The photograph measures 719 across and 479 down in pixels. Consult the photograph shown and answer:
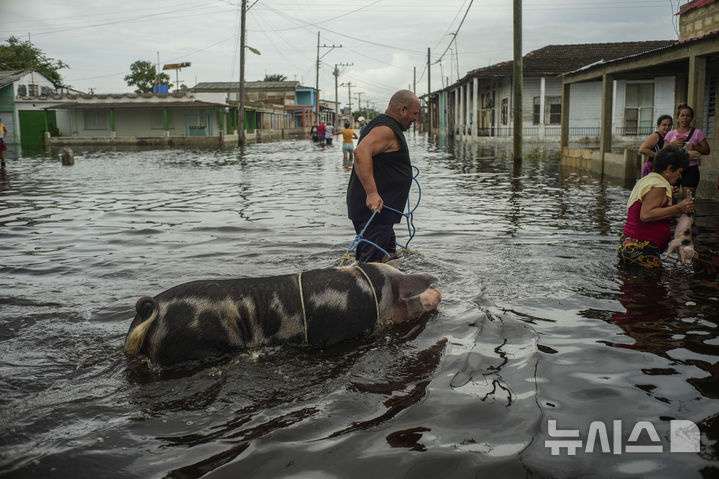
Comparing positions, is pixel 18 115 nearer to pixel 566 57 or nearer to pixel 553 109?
pixel 553 109

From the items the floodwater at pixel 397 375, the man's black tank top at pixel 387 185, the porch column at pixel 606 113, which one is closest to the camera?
the floodwater at pixel 397 375

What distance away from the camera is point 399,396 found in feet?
12.0

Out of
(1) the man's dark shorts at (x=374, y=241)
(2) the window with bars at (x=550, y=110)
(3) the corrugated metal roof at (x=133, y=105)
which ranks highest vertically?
(3) the corrugated metal roof at (x=133, y=105)

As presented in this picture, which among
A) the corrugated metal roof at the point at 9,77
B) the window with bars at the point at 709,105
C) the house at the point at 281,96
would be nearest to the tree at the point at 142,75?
the house at the point at 281,96

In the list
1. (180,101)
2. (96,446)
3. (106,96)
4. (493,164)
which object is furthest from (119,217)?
(106,96)

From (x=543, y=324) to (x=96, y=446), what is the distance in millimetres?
3424

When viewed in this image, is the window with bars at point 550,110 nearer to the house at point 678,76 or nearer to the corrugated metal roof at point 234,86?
the house at point 678,76

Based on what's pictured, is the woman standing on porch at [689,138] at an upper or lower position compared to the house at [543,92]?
lower

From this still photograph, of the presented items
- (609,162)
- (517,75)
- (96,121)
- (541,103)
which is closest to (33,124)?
(96,121)

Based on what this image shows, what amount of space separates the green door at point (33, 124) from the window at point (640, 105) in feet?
146

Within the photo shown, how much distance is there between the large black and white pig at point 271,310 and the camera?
12.7 feet

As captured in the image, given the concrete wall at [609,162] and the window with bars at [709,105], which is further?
the window with bars at [709,105]

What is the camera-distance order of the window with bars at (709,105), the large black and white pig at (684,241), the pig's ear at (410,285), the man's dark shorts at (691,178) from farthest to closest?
the window with bars at (709,105) → the man's dark shorts at (691,178) → the large black and white pig at (684,241) → the pig's ear at (410,285)

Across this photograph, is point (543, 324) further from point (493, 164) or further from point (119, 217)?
point (493, 164)
